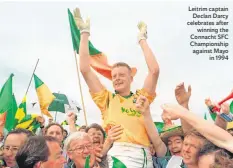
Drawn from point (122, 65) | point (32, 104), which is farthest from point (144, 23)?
point (32, 104)

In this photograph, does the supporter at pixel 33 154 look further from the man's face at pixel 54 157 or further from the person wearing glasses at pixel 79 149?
the person wearing glasses at pixel 79 149

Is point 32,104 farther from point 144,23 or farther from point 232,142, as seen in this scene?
point 232,142

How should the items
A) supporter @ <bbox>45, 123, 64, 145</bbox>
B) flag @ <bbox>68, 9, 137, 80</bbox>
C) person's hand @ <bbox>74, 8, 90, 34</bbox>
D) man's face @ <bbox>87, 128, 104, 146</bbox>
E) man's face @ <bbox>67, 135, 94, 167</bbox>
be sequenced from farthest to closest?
flag @ <bbox>68, 9, 137, 80</bbox> < supporter @ <bbox>45, 123, 64, 145</bbox> < man's face @ <bbox>87, 128, 104, 146</bbox> < person's hand @ <bbox>74, 8, 90, 34</bbox> < man's face @ <bbox>67, 135, 94, 167</bbox>

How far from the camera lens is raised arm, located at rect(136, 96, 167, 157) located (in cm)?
354

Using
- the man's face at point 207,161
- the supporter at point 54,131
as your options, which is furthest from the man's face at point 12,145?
the man's face at point 207,161

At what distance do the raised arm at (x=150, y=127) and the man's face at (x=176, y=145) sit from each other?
278 mm

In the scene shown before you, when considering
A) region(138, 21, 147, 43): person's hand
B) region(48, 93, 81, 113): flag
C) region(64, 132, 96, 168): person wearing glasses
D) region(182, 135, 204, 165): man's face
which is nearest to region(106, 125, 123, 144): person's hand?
region(64, 132, 96, 168): person wearing glasses

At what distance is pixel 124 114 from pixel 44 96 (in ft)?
16.9

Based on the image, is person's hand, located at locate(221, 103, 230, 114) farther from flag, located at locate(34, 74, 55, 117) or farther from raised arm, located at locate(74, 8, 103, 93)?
flag, located at locate(34, 74, 55, 117)

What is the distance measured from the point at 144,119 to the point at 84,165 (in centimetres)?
72

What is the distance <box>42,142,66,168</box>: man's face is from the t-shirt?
0.96 m

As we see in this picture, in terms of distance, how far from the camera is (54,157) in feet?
9.02

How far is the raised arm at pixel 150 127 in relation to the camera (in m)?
3.54

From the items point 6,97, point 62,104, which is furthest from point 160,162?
point 62,104
